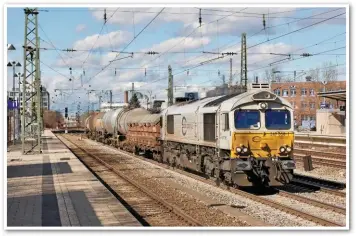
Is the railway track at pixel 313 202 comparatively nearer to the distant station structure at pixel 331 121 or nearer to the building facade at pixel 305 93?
the building facade at pixel 305 93

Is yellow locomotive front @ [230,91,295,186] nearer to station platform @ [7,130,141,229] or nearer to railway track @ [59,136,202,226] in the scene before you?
railway track @ [59,136,202,226]

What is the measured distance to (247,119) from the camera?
61.3 feet

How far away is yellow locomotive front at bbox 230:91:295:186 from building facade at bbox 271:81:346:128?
98.1ft

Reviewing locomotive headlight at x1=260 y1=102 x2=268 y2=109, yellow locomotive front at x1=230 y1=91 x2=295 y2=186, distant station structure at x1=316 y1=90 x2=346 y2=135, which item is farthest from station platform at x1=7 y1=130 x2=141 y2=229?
distant station structure at x1=316 y1=90 x2=346 y2=135

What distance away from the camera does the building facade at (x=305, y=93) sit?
5149 cm

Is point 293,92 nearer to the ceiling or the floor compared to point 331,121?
nearer to the ceiling

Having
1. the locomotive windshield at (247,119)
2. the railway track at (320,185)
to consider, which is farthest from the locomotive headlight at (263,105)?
the railway track at (320,185)

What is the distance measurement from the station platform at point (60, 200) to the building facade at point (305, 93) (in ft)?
99.1

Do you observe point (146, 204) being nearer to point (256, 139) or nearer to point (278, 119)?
point (256, 139)

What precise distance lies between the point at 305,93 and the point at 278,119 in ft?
131

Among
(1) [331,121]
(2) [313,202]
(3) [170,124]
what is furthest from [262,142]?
(1) [331,121]

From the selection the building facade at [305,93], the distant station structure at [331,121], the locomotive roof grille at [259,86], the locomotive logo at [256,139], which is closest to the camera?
the locomotive logo at [256,139]

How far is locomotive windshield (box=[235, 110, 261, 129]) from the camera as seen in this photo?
60.9ft
